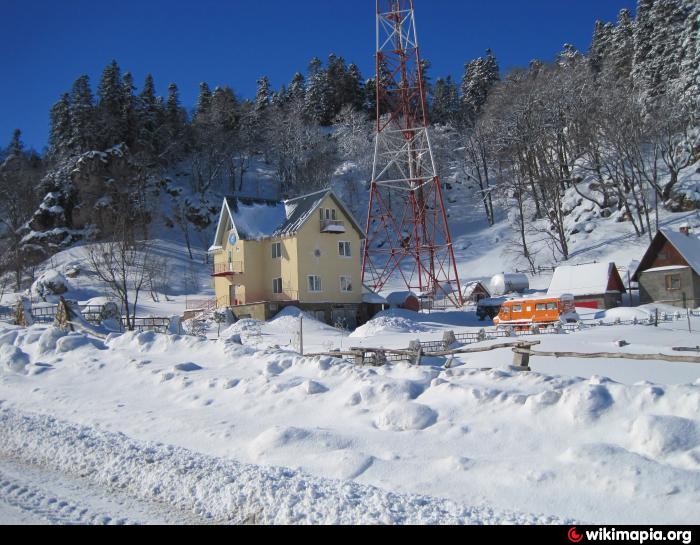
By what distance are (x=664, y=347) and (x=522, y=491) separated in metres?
19.9

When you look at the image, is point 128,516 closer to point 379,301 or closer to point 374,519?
point 374,519

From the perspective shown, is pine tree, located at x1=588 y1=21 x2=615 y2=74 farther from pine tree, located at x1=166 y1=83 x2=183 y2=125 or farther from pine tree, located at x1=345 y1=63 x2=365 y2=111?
pine tree, located at x1=166 y1=83 x2=183 y2=125

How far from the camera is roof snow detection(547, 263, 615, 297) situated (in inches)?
1741

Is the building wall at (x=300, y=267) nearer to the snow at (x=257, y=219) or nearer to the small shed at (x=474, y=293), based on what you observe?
the snow at (x=257, y=219)

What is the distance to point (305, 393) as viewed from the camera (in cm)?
1155

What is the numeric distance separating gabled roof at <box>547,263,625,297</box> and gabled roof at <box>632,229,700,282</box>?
60.4 inches

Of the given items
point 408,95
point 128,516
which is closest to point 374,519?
point 128,516

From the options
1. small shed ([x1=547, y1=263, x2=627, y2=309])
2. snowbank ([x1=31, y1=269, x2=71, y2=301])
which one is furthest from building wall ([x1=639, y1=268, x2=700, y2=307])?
snowbank ([x1=31, y1=269, x2=71, y2=301])

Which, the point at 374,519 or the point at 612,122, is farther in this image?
the point at 612,122

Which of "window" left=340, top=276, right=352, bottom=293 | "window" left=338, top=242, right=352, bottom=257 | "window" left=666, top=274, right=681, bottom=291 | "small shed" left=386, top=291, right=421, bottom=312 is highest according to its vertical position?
"window" left=338, top=242, right=352, bottom=257

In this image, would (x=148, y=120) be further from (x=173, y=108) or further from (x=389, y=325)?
(x=389, y=325)

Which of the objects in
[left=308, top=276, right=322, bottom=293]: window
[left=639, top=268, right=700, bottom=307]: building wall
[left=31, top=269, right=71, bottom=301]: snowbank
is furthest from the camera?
[left=31, top=269, right=71, bottom=301]: snowbank

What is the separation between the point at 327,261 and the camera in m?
44.3

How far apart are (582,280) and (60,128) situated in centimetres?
6119
